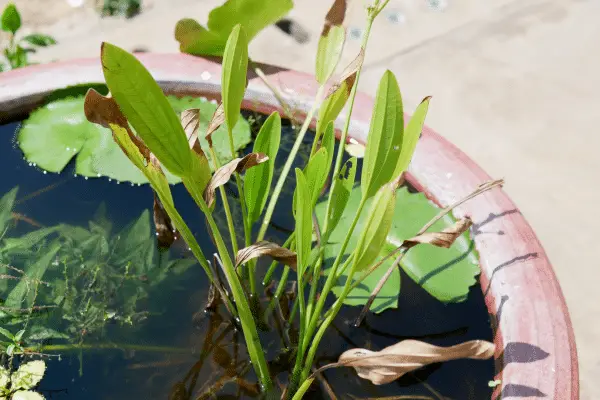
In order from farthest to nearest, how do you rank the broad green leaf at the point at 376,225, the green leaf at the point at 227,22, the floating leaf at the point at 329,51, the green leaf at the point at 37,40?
1. the green leaf at the point at 37,40
2. the green leaf at the point at 227,22
3. the floating leaf at the point at 329,51
4. the broad green leaf at the point at 376,225

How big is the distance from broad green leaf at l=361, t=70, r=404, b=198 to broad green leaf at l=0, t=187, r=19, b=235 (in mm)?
657

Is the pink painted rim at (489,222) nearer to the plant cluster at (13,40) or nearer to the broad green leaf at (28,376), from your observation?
the plant cluster at (13,40)

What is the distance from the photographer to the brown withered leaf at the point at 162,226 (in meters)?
0.97

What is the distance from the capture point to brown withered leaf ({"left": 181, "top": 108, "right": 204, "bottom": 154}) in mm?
666

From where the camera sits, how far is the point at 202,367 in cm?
92

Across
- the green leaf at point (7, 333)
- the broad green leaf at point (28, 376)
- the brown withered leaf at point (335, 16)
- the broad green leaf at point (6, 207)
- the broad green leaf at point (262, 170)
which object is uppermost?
the brown withered leaf at point (335, 16)

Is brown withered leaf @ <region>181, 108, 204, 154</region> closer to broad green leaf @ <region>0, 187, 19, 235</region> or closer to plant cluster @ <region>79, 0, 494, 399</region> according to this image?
plant cluster @ <region>79, 0, 494, 399</region>

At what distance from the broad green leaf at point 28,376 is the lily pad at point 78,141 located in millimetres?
370

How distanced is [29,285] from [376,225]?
595 millimetres

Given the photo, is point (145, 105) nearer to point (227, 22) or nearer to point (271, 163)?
point (271, 163)

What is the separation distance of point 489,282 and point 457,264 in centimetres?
7

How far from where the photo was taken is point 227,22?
3.71 ft

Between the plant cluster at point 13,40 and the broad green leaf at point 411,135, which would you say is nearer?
the broad green leaf at point 411,135

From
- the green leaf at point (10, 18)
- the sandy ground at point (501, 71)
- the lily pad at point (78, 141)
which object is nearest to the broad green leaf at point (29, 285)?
the lily pad at point (78, 141)
